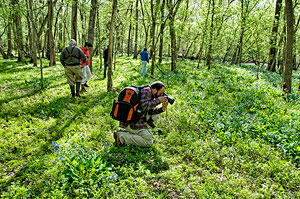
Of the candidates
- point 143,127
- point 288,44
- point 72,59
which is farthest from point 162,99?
point 288,44

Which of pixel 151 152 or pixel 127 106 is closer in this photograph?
pixel 127 106

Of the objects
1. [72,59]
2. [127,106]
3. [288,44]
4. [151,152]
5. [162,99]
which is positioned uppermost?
[288,44]

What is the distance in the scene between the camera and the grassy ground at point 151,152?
12.3 ft

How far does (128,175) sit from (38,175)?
1.84 m

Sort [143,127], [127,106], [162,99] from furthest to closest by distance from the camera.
A: 1. [143,127]
2. [162,99]
3. [127,106]

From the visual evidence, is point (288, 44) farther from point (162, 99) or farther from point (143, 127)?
point (143, 127)

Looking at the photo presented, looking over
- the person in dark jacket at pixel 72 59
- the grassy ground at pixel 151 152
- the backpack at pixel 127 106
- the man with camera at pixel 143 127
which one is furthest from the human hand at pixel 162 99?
the person in dark jacket at pixel 72 59

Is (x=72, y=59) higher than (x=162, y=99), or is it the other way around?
(x=72, y=59)

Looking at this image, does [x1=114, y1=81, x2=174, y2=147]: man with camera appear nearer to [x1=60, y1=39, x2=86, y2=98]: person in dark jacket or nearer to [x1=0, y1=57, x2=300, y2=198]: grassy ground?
[x1=0, y1=57, x2=300, y2=198]: grassy ground

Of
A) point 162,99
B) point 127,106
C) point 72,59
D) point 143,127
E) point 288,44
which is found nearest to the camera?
point 127,106

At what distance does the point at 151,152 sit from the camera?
198 inches

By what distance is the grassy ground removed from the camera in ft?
12.3

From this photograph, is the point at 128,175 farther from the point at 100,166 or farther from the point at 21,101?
the point at 21,101

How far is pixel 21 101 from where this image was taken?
743 cm
